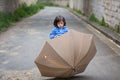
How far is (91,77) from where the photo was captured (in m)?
8.09

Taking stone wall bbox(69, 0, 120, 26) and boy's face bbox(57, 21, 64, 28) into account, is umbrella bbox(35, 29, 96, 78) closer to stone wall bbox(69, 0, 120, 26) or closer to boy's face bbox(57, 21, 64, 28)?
boy's face bbox(57, 21, 64, 28)

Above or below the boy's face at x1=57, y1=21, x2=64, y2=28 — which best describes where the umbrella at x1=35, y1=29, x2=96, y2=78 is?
below

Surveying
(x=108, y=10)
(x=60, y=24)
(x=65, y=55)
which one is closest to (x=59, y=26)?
(x=60, y=24)

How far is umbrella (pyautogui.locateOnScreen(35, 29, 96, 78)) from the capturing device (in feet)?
23.5

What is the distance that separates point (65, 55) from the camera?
720 cm

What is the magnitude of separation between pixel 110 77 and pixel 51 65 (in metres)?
1.58

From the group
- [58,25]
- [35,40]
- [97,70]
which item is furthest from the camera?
[35,40]

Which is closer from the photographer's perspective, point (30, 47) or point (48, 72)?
point (48, 72)

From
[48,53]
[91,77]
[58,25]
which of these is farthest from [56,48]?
[91,77]

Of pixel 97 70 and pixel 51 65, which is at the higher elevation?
pixel 51 65

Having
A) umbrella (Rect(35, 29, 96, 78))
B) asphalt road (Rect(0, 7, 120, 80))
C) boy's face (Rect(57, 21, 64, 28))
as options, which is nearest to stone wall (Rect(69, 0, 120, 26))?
asphalt road (Rect(0, 7, 120, 80))

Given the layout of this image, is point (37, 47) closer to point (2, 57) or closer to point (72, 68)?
point (2, 57)

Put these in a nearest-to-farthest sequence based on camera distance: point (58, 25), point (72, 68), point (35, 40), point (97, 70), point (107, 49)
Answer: point (72, 68)
point (58, 25)
point (97, 70)
point (107, 49)
point (35, 40)

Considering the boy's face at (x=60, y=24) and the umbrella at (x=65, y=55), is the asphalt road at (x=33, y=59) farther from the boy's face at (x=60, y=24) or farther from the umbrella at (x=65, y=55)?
the boy's face at (x=60, y=24)
